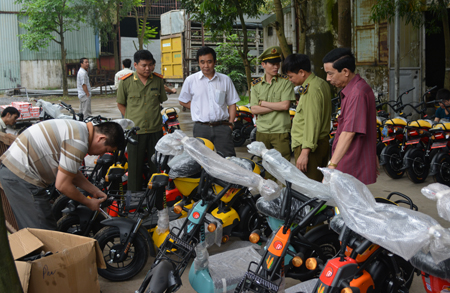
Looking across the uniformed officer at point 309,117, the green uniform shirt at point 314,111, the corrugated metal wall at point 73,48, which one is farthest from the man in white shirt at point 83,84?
the corrugated metal wall at point 73,48

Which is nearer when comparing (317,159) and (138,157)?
(317,159)

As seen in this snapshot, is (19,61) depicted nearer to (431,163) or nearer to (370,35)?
(370,35)

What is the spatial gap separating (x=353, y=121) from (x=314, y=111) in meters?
0.62

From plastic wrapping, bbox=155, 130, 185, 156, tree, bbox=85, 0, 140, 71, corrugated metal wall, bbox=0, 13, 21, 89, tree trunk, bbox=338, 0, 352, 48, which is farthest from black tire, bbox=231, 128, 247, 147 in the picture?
corrugated metal wall, bbox=0, 13, 21, 89

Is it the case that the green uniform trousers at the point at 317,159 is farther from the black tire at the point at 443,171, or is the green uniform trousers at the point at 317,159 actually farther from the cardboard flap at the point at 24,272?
the black tire at the point at 443,171

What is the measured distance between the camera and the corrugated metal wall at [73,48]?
79.4 ft

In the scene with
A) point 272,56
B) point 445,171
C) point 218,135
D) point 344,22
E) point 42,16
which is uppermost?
point 42,16

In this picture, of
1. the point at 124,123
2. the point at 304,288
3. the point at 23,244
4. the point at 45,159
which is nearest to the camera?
the point at 23,244

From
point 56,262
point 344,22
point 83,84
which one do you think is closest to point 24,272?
point 56,262

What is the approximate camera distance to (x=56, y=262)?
98.4 inches

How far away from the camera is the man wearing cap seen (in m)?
4.49

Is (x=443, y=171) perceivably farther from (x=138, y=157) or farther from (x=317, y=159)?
(x=138, y=157)

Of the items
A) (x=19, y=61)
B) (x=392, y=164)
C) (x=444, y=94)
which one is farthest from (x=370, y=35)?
(x=19, y=61)

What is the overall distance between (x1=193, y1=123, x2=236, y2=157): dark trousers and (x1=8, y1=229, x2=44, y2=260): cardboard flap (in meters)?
2.52
